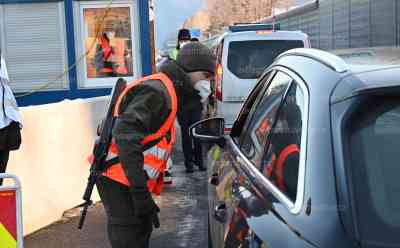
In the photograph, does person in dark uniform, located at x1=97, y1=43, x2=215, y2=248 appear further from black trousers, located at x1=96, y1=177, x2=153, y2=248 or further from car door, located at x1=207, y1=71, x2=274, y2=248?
car door, located at x1=207, y1=71, x2=274, y2=248

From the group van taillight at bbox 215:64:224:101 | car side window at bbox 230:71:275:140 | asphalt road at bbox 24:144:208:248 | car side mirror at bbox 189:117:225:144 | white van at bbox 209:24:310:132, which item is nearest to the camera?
car side window at bbox 230:71:275:140

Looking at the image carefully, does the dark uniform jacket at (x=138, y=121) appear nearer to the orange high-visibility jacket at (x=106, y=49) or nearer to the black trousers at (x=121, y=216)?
the black trousers at (x=121, y=216)

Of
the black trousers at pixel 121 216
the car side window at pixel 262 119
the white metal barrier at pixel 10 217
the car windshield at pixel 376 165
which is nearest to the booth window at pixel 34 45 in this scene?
the black trousers at pixel 121 216

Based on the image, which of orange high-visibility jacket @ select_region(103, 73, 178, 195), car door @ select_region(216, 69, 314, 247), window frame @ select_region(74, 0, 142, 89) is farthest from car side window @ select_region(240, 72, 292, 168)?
window frame @ select_region(74, 0, 142, 89)

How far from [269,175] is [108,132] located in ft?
5.65

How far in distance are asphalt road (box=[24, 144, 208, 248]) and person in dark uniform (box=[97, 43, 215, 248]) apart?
5.80ft

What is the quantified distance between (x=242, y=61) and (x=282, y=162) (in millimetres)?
9198

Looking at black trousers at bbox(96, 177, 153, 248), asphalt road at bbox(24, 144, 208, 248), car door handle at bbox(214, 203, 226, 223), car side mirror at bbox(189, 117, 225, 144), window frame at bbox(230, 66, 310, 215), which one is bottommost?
asphalt road at bbox(24, 144, 208, 248)

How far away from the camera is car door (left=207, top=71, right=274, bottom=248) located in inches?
129

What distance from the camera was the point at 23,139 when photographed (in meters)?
6.46

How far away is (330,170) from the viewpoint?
2266 millimetres

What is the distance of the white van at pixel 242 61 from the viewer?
37.8 ft

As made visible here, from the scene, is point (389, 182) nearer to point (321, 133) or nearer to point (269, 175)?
point (321, 133)

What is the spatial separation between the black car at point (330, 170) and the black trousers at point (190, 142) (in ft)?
22.8
